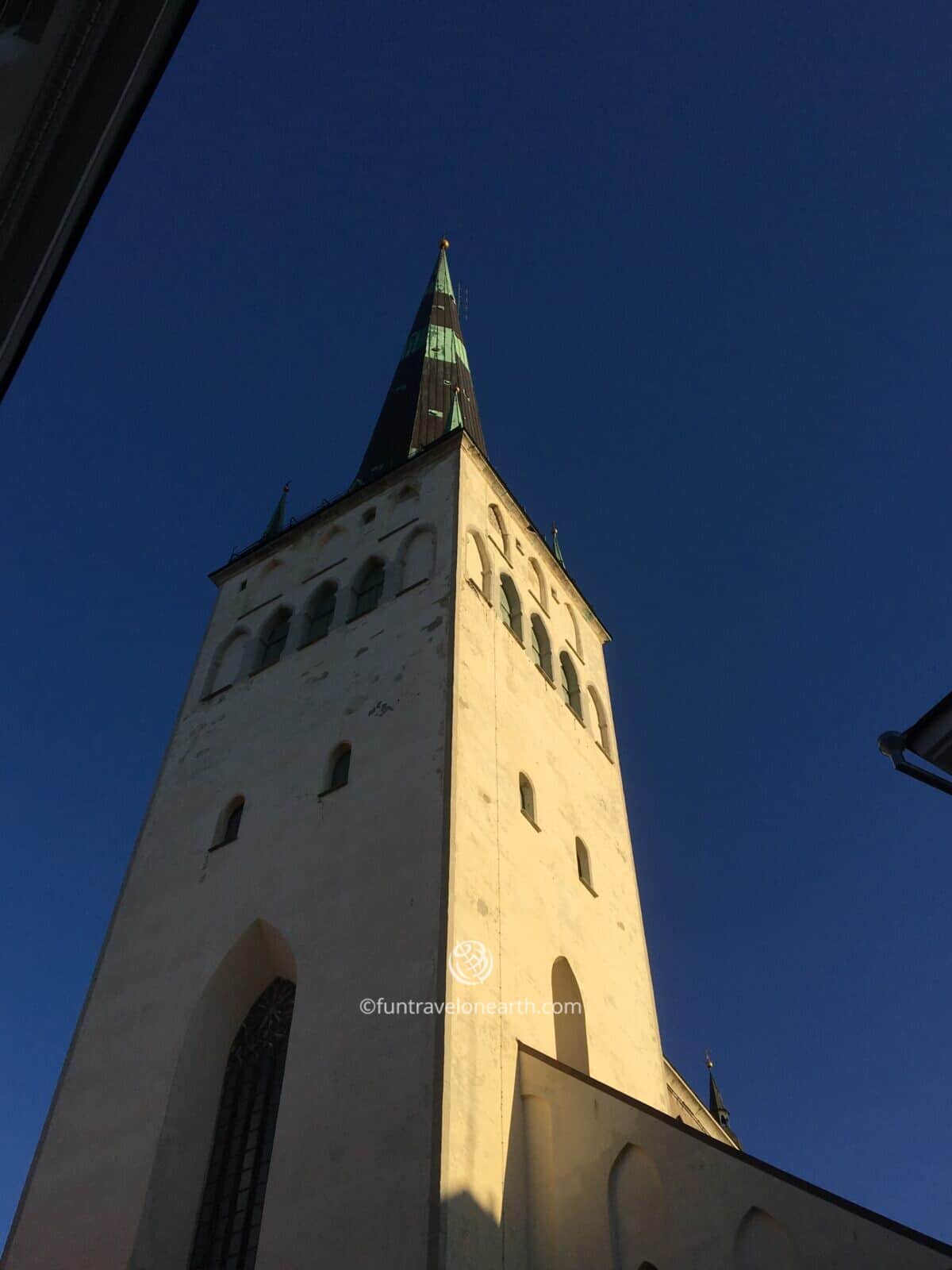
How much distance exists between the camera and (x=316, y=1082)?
33.2ft

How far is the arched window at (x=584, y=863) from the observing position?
1462 cm

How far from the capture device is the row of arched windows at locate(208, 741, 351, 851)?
13.5 meters

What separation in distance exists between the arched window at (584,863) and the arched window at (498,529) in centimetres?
588

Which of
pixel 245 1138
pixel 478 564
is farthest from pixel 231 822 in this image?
pixel 478 564

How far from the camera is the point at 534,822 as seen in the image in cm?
1391

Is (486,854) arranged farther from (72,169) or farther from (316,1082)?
(72,169)

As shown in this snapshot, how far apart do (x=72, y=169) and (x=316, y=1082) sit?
8178 mm

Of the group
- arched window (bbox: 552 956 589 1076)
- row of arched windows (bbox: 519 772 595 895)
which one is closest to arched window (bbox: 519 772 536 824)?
row of arched windows (bbox: 519 772 595 895)

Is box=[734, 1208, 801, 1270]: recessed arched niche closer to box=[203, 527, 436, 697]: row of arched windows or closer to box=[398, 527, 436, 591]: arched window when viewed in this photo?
box=[398, 527, 436, 591]: arched window

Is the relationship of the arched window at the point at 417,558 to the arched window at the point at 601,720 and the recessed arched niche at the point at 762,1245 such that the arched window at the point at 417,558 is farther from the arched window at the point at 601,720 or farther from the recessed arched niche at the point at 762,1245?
the recessed arched niche at the point at 762,1245

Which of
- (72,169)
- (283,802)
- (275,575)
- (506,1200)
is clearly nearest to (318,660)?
(283,802)

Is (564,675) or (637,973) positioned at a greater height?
(564,675)

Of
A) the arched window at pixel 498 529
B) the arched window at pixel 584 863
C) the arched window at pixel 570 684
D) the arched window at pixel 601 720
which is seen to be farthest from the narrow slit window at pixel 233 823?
the arched window at pixel 498 529

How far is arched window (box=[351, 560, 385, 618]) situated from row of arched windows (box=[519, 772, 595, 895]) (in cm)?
397
